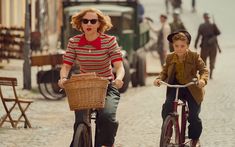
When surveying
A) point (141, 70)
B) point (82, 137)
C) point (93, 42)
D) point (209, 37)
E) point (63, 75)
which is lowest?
point (141, 70)

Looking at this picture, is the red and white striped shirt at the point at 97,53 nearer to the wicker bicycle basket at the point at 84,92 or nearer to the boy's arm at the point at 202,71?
the wicker bicycle basket at the point at 84,92

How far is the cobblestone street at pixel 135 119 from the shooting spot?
1232cm

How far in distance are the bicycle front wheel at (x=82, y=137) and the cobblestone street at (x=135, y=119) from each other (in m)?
3.46

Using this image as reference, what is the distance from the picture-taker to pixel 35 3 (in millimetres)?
38375

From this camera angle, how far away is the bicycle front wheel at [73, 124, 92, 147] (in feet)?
26.7

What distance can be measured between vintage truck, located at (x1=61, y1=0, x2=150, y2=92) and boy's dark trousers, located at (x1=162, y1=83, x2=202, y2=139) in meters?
11.9

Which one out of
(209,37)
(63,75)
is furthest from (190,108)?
(209,37)

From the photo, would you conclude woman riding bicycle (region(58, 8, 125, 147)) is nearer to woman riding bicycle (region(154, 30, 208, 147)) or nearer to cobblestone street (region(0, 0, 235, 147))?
woman riding bicycle (region(154, 30, 208, 147))

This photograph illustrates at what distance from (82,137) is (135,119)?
22.9 ft

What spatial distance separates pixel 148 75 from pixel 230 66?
4.70 metres

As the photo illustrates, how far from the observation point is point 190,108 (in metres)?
9.91

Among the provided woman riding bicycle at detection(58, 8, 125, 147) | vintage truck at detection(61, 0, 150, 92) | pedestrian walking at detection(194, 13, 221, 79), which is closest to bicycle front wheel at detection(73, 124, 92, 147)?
woman riding bicycle at detection(58, 8, 125, 147)

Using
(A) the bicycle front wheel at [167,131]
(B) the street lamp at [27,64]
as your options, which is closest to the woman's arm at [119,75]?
(A) the bicycle front wheel at [167,131]

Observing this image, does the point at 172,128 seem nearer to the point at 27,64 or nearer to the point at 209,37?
the point at 27,64
